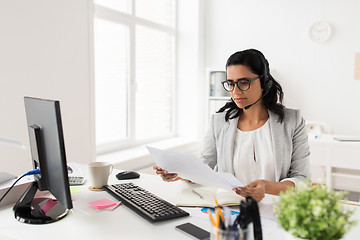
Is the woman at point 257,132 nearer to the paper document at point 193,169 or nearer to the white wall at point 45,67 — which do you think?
the paper document at point 193,169

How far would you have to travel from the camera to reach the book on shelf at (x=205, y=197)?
4.08ft

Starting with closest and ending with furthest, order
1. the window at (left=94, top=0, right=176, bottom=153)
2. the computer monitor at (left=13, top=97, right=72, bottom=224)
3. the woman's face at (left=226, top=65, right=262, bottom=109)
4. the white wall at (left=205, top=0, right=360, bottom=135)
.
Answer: the computer monitor at (left=13, top=97, right=72, bottom=224), the woman's face at (left=226, top=65, right=262, bottom=109), the window at (left=94, top=0, right=176, bottom=153), the white wall at (left=205, top=0, right=360, bottom=135)

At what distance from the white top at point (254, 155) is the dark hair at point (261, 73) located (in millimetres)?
91

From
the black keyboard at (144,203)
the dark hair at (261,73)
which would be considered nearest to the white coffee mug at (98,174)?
the black keyboard at (144,203)

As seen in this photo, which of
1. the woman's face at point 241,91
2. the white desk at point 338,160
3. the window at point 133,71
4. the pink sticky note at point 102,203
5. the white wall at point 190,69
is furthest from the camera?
the white wall at point 190,69

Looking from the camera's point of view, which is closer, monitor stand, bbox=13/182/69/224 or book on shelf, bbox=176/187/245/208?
monitor stand, bbox=13/182/69/224

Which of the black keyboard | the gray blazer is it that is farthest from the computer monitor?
the gray blazer

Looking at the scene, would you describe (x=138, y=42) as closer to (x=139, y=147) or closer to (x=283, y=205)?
(x=139, y=147)

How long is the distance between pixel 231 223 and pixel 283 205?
0.18 meters

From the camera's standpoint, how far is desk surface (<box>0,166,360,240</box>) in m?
1.01

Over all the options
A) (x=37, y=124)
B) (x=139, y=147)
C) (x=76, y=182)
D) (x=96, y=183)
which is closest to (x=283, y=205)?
(x=37, y=124)

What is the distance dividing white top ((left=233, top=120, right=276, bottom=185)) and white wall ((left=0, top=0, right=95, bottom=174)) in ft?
4.63

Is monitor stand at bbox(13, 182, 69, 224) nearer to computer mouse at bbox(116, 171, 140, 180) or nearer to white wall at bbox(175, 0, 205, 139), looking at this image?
computer mouse at bbox(116, 171, 140, 180)

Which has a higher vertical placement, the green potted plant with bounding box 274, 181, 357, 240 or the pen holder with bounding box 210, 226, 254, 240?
the green potted plant with bounding box 274, 181, 357, 240
